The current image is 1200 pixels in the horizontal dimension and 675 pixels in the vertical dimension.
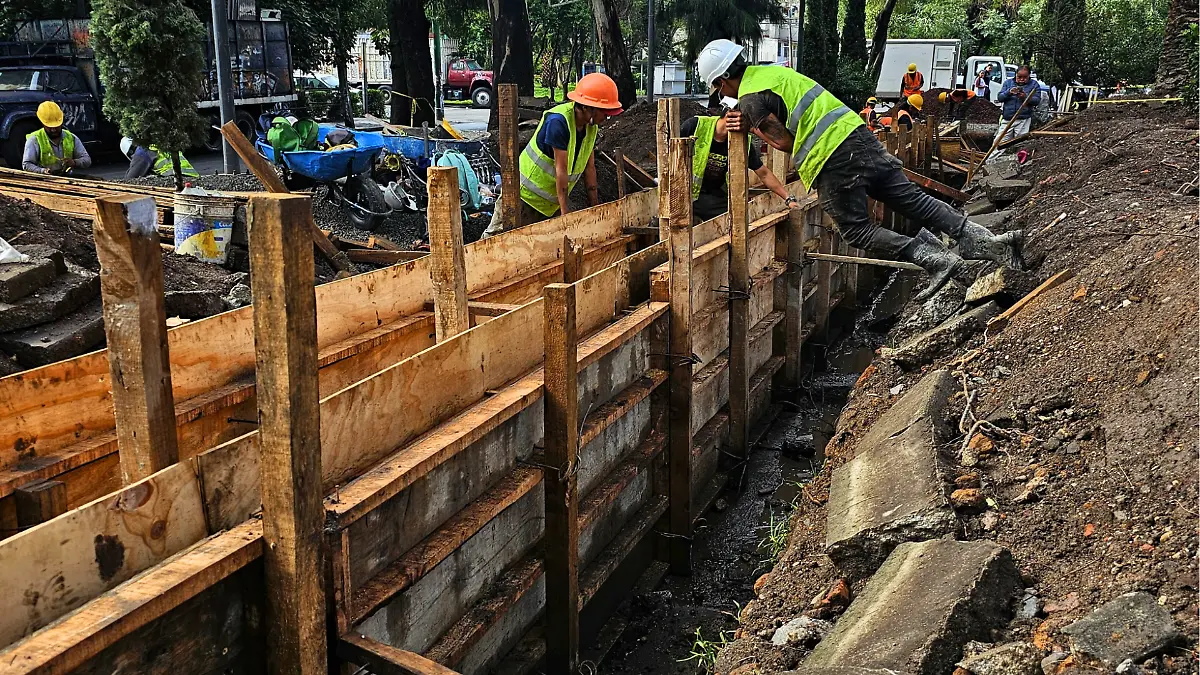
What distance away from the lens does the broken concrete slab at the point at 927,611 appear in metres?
2.99

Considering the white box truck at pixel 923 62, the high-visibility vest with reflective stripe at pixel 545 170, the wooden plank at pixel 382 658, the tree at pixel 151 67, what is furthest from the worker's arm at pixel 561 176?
the white box truck at pixel 923 62

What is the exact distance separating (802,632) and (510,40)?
1651 centimetres

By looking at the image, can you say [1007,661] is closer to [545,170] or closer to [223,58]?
[545,170]

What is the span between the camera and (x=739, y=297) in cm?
726

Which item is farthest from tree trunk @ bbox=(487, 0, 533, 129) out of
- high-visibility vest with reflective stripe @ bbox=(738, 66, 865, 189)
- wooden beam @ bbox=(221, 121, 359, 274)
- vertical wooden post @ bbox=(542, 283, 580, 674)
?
vertical wooden post @ bbox=(542, 283, 580, 674)

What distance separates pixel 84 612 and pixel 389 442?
1.41m

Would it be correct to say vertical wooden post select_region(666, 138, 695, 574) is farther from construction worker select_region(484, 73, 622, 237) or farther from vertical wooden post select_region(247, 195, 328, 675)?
vertical wooden post select_region(247, 195, 328, 675)

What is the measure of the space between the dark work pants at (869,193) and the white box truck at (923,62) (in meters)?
32.4

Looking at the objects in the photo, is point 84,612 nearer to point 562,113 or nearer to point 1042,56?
point 562,113

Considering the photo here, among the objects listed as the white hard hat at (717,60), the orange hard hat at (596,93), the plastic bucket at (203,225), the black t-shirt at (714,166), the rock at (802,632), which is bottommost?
the rock at (802,632)

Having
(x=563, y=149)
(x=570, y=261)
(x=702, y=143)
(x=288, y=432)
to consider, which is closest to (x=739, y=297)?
(x=570, y=261)

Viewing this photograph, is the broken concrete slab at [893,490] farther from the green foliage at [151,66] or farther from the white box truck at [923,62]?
the white box truck at [923,62]

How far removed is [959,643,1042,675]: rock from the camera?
287 cm

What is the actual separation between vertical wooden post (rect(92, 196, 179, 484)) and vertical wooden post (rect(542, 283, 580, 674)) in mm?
1709
